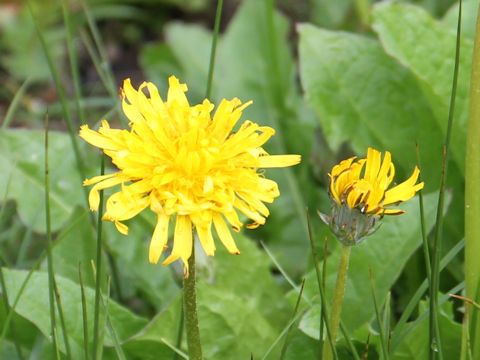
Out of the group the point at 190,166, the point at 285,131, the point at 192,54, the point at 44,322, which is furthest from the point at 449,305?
the point at 192,54

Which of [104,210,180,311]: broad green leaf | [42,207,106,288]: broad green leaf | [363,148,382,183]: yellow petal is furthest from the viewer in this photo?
[104,210,180,311]: broad green leaf

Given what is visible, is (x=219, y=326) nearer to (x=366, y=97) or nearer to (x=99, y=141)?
(x=99, y=141)

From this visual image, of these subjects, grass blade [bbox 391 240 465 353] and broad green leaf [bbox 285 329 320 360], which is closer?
grass blade [bbox 391 240 465 353]

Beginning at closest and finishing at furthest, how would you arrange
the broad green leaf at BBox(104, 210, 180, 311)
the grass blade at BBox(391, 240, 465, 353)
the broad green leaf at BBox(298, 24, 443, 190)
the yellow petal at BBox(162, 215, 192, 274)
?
the yellow petal at BBox(162, 215, 192, 274) < the grass blade at BBox(391, 240, 465, 353) < the broad green leaf at BBox(104, 210, 180, 311) < the broad green leaf at BBox(298, 24, 443, 190)

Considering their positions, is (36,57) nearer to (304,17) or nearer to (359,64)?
(304,17)

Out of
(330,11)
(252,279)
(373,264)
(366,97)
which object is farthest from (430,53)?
(330,11)

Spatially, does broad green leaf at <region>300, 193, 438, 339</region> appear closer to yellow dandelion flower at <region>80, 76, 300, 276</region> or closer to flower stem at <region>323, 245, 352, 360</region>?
flower stem at <region>323, 245, 352, 360</region>

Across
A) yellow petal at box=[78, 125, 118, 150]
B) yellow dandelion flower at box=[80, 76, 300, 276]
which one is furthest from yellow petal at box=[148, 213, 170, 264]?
yellow petal at box=[78, 125, 118, 150]
